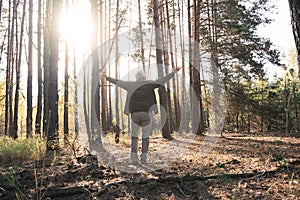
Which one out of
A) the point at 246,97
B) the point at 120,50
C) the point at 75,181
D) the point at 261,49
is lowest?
the point at 75,181

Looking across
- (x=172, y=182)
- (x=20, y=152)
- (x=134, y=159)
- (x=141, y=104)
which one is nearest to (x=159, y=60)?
(x=141, y=104)

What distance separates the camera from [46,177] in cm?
455

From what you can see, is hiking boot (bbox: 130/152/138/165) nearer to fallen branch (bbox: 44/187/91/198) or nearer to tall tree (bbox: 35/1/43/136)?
fallen branch (bbox: 44/187/91/198)

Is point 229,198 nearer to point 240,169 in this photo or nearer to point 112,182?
point 240,169

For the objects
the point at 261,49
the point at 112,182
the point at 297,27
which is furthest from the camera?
the point at 261,49

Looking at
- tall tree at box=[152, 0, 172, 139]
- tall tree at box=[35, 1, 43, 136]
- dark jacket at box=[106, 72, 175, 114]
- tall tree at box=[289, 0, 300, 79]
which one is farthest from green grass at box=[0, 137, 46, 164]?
tall tree at box=[289, 0, 300, 79]

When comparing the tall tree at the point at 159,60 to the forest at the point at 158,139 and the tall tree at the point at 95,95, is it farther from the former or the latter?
the tall tree at the point at 95,95

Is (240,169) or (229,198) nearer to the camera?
(229,198)

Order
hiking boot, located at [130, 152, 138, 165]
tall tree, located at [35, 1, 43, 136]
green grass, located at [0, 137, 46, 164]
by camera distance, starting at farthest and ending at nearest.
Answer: tall tree, located at [35, 1, 43, 136] → green grass, located at [0, 137, 46, 164] → hiking boot, located at [130, 152, 138, 165]

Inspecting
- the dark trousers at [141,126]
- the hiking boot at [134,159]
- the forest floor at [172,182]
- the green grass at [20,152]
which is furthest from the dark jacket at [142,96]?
the green grass at [20,152]

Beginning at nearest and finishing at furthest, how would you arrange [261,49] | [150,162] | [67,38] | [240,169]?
1. [240,169]
2. [150,162]
3. [261,49]
4. [67,38]

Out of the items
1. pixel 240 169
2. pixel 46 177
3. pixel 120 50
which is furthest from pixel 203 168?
pixel 120 50

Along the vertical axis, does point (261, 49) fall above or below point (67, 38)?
below

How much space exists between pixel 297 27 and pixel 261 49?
35.0ft
